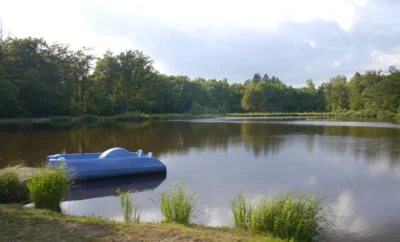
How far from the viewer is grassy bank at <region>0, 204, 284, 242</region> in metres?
4.43

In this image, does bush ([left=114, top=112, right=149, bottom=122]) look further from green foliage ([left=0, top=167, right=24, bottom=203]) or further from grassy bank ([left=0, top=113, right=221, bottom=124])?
green foliage ([left=0, top=167, right=24, bottom=203])

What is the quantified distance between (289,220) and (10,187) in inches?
218

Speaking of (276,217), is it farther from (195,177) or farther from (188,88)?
(188,88)

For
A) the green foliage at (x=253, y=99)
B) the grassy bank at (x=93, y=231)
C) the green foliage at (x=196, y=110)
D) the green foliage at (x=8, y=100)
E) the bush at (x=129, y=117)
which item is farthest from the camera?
the green foliage at (x=253, y=99)

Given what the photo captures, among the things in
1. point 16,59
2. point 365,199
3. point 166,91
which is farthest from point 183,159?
point 166,91

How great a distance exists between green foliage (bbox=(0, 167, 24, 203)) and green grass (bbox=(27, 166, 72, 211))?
0.69 metres

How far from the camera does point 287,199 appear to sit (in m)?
5.44

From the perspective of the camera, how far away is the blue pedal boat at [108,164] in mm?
9539

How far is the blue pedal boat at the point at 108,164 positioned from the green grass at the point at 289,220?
18.9ft

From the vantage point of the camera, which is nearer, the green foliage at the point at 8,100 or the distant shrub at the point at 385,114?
the green foliage at the point at 8,100

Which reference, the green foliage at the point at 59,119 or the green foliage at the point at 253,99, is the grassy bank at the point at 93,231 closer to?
the green foliage at the point at 59,119

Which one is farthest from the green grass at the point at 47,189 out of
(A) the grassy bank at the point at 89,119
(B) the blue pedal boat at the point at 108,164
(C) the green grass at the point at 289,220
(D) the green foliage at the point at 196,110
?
(D) the green foliage at the point at 196,110

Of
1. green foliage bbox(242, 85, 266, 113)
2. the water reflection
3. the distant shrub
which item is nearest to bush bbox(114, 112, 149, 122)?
green foliage bbox(242, 85, 266, 113)

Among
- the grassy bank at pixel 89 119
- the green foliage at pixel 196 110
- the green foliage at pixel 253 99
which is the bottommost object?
the grassy bank at pixel 89 119
